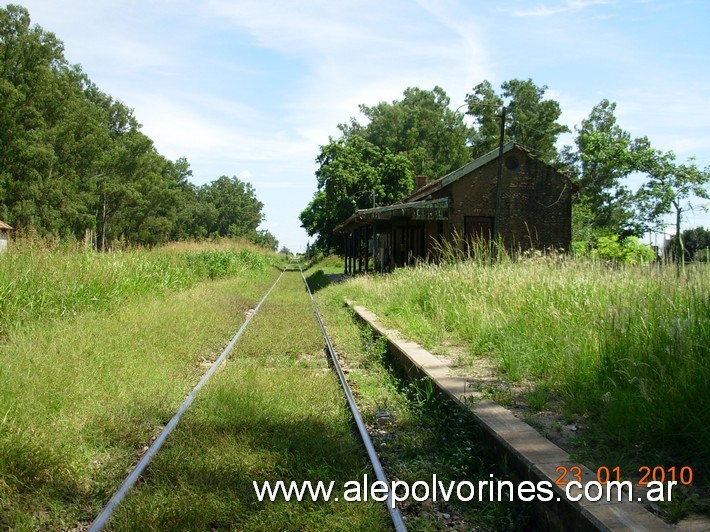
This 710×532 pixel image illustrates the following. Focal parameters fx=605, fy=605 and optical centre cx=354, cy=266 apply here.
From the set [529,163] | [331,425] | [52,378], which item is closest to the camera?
[331,425]

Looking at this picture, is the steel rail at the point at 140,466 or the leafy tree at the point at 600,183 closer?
the steel rail at the point at 140,466

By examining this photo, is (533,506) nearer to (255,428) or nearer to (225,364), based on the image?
(255,428)

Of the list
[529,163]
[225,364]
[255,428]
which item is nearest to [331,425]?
[255,428]

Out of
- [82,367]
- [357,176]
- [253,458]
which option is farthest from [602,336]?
[357,176]

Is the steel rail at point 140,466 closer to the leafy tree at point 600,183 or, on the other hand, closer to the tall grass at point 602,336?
the tall grass at point 602,336

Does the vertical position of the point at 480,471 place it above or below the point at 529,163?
below

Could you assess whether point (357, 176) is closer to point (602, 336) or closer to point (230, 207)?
point (602, 336)

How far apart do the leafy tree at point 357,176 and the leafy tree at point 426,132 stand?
15597mm

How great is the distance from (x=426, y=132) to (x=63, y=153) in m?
36.1

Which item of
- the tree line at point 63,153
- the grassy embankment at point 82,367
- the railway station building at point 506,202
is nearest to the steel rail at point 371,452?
the grassy embankment at point 82,367

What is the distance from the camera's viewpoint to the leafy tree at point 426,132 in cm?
6412

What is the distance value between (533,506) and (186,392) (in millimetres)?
4129

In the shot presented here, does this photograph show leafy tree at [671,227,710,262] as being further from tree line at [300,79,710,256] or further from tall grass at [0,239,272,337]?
tree line at [300,79,710,256]

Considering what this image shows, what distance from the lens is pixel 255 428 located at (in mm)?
5082
